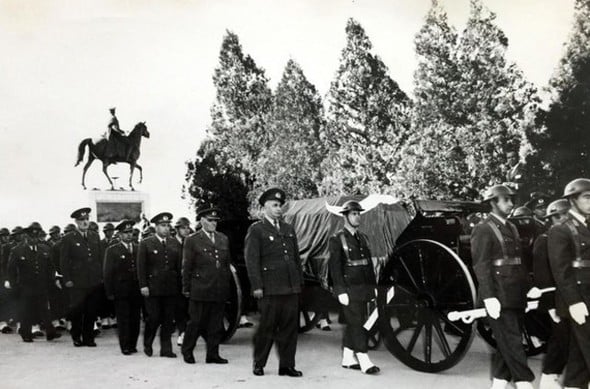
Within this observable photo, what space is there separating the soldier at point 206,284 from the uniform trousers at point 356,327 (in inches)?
60.7

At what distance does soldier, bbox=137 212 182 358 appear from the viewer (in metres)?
7.73

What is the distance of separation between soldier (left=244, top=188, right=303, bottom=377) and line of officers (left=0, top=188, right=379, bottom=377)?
0.4 inches

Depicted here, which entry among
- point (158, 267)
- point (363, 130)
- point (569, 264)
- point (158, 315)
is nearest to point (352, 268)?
point (569, 264)

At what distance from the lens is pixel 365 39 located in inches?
746

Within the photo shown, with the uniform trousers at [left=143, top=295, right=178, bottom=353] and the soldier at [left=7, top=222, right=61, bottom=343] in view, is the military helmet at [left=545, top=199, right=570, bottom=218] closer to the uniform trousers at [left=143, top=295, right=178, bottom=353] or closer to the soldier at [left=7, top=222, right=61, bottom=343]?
the uniform trousers at [left=143, top=295, right=178, bottom=353]

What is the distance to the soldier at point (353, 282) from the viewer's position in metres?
6.35

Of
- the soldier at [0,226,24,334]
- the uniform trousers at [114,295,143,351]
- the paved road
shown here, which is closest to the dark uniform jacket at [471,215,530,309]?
the paved road

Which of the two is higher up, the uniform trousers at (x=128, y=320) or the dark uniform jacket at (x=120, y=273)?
the dark uniform jacket at (x=120, y=273)

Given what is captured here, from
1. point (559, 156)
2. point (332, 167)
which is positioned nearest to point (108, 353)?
point (559, 156)

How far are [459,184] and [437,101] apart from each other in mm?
2313

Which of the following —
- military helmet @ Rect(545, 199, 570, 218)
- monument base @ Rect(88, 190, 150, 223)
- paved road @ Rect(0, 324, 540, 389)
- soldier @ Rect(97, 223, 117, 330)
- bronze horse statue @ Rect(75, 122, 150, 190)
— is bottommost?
paved road @ Rect(0, 324, 540, 389)

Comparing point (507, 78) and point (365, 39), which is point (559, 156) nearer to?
point (507, 78)

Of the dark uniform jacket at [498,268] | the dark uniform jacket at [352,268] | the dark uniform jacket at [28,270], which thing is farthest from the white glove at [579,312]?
the dark uniform jacket at [28,270]

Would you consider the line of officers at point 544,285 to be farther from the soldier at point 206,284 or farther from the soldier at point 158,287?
the soldier at point 158,287
